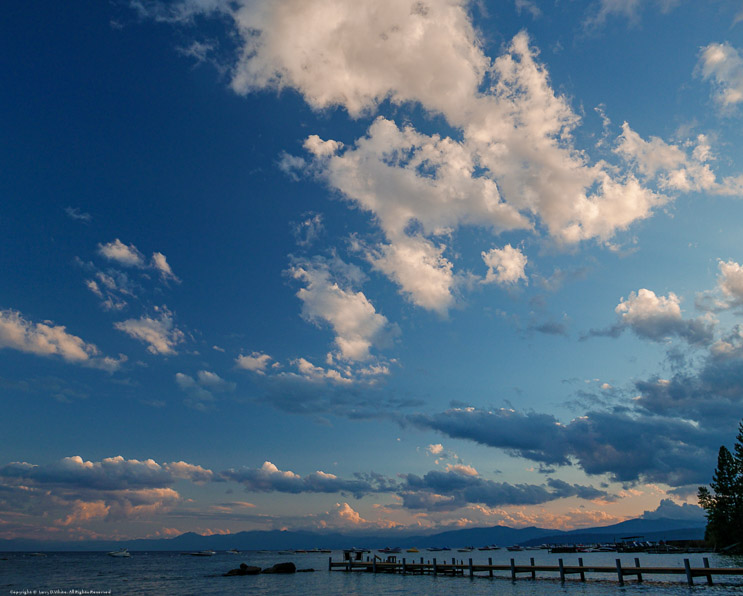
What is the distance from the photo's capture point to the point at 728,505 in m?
91.5

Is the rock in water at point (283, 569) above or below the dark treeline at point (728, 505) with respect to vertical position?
below

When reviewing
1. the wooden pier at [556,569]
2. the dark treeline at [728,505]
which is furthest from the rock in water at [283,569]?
the dark treeline at [728,505]

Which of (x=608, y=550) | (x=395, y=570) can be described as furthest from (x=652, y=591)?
(x=608, y=550)

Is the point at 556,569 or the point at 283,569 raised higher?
the point at 556,569

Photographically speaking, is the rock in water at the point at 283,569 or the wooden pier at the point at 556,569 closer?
the wooden pier at the point at 556,569

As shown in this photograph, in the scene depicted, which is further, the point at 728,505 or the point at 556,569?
the point at 728,505

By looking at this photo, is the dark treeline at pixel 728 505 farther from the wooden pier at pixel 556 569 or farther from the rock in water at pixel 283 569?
the rock in water at pixel 283 569

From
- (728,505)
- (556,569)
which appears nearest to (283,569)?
(556,569)

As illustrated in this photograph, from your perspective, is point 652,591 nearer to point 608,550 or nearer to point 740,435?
point 740,435

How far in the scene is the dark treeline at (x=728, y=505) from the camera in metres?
88.9

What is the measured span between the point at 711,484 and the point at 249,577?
102 m

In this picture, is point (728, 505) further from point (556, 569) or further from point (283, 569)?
point (283, 569)

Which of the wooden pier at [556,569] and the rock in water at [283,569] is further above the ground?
the wooden pier at [556,569]

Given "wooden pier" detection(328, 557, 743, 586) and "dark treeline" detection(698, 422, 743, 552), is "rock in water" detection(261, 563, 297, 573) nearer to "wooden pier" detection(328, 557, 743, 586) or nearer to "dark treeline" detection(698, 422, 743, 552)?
"wooden pier" detection(328, 557, 743, 586)
